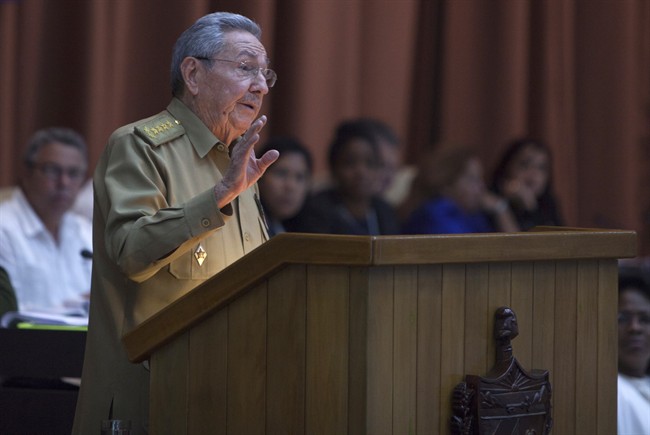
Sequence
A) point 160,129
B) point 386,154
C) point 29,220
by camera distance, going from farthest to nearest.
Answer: point 386,154
point 29,220
point 160,129

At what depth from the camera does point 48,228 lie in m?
4.35

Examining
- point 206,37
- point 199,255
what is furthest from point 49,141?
point 199,255

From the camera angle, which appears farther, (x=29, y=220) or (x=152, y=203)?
(x=29, y=220)

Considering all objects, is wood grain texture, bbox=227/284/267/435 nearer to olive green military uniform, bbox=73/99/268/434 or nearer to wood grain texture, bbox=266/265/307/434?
wood grain texture, bbox=266/265/307/434

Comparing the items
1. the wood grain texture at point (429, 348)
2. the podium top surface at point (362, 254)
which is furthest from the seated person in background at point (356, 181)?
the wood grain texture at point (429, 348)

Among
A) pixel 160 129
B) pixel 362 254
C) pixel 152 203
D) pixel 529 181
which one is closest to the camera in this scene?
pixel 362 254

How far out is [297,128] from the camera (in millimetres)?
5188

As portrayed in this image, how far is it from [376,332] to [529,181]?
3.73 meters

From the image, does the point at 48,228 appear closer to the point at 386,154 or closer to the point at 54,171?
the point at 54,171

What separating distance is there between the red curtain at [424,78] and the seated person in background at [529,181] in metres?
0.52

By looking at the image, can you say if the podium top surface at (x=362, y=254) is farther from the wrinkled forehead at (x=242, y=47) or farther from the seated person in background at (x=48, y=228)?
the seated person in background at (x=48, y=228)

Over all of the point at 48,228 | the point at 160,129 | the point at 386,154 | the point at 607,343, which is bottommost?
the point at 607,343

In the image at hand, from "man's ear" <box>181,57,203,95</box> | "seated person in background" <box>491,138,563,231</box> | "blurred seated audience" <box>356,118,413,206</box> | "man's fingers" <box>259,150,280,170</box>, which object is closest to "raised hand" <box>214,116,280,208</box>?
"man's fingers" <box>259,150,280,170</box>

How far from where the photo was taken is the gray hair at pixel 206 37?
2125 mm
